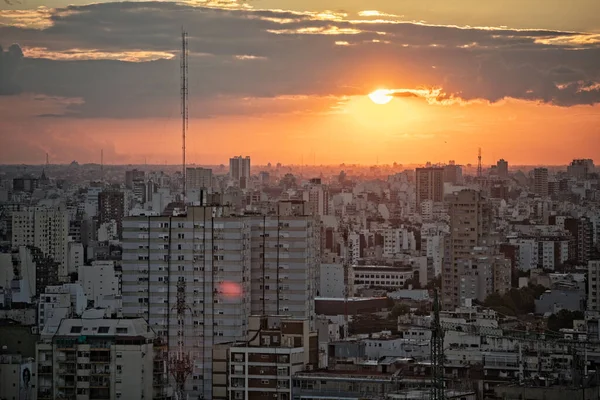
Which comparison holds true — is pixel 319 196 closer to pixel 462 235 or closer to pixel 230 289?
pixel 462 235

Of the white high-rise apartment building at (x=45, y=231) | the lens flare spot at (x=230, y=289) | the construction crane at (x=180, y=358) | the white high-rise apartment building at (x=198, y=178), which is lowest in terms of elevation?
the construction crane at (x=180, y=358)

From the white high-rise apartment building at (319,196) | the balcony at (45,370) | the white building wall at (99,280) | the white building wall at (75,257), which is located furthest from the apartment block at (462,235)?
the balcony at (45,370)

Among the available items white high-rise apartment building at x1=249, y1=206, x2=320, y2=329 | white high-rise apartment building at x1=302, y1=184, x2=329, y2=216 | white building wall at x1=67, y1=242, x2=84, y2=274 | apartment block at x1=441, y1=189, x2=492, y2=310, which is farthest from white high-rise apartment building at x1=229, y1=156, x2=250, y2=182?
white high-rise apartment building at x1=249, y1=206, x2=320, y2=329

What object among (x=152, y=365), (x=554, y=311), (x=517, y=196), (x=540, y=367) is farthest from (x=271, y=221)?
(x=517, y=196)

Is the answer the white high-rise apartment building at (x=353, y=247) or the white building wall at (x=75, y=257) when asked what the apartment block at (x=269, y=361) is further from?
the white high-rise apartment building at (x=353, y=247)

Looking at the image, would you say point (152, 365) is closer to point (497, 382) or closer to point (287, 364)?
point (287, 364)

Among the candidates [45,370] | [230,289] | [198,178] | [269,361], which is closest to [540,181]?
[198,178]

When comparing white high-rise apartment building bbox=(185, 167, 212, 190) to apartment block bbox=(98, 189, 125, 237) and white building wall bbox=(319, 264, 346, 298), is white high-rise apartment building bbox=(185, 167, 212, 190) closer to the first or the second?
white building wall bbox=(319, 264, 346, 298)
